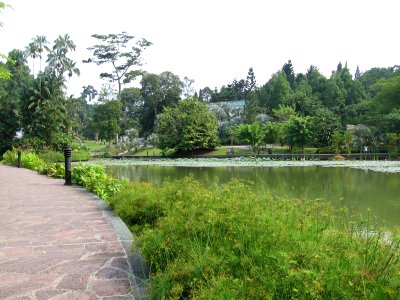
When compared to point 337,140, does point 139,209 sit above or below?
below

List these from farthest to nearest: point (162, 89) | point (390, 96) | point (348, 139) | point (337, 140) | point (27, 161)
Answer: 1. point (162, 89)
2. point (390, 96)
3. point (348, 139)
4. point (337, 140)
5. point (27, 161)

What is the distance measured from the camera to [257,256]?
2.42 meters

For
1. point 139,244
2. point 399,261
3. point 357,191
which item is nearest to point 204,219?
point 139,244

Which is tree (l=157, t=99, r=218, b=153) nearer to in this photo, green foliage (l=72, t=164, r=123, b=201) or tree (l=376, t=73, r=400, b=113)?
tree (l=376, t=73, r=400, b=113)

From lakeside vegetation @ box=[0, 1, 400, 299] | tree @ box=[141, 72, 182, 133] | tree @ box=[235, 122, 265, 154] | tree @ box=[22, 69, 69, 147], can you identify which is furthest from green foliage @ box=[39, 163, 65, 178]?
tree @ box=[141, 72, 182, 133]

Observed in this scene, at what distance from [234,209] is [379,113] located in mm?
38006

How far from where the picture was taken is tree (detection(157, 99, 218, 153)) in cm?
3606

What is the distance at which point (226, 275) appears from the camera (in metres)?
2.33

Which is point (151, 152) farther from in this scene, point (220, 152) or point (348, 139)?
point (348, 139)

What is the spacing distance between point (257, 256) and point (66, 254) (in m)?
1.98

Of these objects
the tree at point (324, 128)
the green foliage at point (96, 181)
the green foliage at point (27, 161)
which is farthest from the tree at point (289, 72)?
the green foliage at point (96, 181)

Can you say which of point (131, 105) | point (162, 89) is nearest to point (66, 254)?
point (162, 89)

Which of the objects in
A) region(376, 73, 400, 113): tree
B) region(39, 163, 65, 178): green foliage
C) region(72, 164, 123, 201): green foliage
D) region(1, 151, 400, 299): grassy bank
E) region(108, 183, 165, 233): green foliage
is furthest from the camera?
region(376, 73, 400, 113): tree

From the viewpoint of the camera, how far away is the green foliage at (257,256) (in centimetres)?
195
